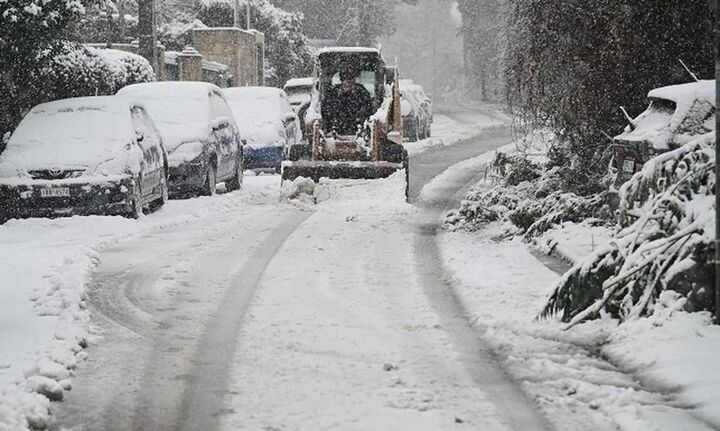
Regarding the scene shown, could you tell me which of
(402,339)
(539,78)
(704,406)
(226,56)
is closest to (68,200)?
(539,78)

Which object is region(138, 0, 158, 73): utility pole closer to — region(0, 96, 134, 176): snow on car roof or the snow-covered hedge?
the snow-covered hedge

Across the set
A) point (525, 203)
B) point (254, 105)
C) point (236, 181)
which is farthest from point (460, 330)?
point (254, 105)

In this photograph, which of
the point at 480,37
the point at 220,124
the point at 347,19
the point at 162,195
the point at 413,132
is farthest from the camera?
the point at 480,37

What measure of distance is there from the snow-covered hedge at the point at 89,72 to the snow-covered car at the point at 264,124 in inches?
84.5

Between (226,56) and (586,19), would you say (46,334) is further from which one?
(226,56)

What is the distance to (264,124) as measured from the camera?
74.8 ft

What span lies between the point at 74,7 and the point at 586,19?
759 centimetres

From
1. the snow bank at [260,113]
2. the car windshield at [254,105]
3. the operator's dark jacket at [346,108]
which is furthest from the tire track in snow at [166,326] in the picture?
the car windshield at [254,105]

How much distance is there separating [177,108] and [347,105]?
12.6ft

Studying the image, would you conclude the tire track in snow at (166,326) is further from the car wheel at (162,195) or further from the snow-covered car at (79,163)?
the car wheel at (162,195)

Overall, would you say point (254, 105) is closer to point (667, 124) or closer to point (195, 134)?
point (195, 134)

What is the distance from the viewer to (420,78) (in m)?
116

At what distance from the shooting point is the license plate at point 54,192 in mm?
13664

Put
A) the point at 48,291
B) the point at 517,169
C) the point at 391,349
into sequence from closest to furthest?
the point at 391,349
the point at 48,291
the point at 517,169
